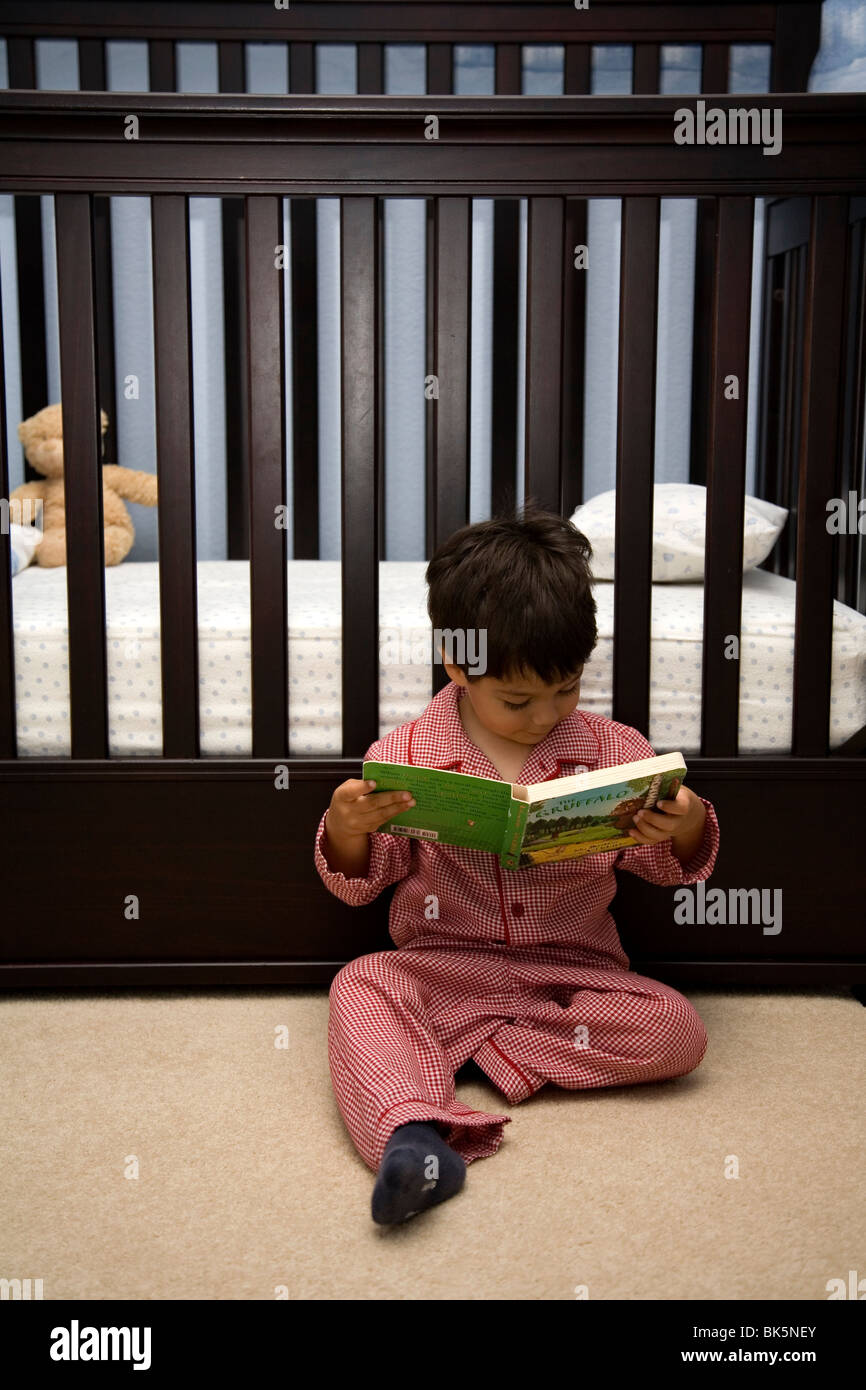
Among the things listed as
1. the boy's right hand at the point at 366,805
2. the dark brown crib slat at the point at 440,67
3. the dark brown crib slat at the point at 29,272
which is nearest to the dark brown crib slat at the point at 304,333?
the dark brown crib slat at the point at 440,67

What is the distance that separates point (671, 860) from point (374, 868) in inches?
11.2

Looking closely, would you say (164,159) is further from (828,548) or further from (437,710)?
(828,548)

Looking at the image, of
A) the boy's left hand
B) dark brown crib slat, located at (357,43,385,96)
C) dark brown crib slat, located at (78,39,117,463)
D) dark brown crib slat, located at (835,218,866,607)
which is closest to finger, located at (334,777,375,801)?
the boy's left hand

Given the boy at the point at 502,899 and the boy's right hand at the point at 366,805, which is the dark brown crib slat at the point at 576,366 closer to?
the boy at the point at 502,899

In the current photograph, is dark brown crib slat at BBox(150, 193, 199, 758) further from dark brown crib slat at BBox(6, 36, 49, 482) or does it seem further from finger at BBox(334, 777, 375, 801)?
dark brown crib slat at BBox(6, 36, 49, 482)

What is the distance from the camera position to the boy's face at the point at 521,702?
111cm

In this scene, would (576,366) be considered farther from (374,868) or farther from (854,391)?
(374,868)

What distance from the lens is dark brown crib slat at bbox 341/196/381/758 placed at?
127 centimetres

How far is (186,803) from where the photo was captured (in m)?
1.34

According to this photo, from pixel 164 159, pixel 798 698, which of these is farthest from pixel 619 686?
pixel 164 159

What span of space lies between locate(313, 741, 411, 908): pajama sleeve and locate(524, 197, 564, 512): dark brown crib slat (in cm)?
34

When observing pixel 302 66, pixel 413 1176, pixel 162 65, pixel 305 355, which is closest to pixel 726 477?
pixel 413 1176

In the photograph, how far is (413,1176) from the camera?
2.97 feet

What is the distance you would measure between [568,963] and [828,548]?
52 centimetres
